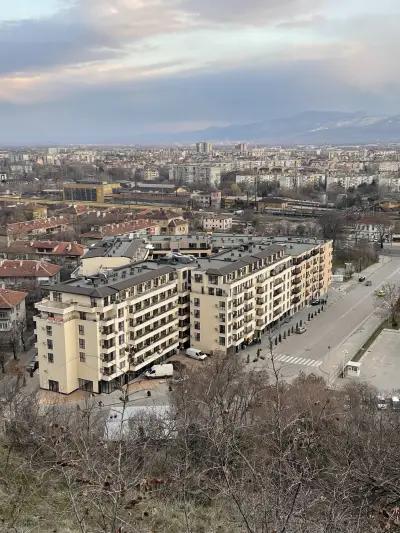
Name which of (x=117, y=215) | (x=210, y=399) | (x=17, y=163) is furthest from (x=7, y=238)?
(x=17, y=163)

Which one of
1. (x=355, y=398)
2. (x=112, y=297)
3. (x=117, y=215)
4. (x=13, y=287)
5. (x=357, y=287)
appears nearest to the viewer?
(x=355, y=398)

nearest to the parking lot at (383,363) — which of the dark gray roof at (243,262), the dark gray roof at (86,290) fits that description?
the dark gray roof at (243,262)

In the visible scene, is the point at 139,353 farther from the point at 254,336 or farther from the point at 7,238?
the point at 7,238

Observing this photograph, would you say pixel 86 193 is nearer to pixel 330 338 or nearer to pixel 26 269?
pixel 26 269

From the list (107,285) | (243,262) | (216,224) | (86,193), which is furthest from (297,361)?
(86,193)

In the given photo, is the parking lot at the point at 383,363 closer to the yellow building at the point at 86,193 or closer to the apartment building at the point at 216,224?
the apartment building at the point at 216,224

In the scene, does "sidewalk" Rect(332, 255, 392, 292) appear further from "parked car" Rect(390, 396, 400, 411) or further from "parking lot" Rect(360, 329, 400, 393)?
"parked car" Rect(390, 396, 400, 411)

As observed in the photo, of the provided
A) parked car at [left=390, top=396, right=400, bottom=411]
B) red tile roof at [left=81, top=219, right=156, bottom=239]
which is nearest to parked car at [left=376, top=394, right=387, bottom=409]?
parked car at [left=390, top=396, right=400, bottom=411]
